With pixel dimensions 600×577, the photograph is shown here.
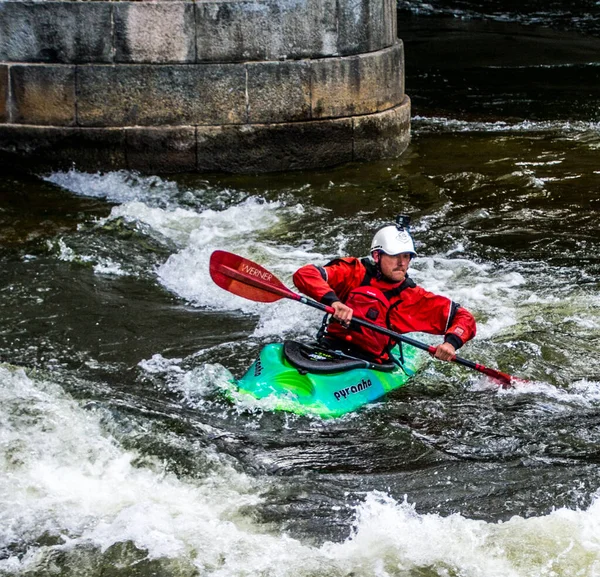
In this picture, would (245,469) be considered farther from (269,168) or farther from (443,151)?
(443,151)

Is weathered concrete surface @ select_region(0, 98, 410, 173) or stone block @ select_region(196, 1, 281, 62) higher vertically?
stone block @ select_region(196, 1, 281, 62)

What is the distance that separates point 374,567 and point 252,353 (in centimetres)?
233

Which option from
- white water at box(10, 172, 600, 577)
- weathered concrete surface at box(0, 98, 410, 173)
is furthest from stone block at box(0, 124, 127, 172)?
white water at box(10, 172, 600, 577)

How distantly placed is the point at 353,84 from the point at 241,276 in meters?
4.76

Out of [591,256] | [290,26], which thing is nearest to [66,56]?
[290,26]

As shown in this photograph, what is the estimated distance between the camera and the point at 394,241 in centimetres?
566

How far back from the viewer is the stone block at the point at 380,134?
35.0 feet

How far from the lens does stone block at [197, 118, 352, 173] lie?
10172 millimetres

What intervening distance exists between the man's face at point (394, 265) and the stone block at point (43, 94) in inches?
203

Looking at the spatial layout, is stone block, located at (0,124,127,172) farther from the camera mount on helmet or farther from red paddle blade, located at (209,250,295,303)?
the camera mount on helmet

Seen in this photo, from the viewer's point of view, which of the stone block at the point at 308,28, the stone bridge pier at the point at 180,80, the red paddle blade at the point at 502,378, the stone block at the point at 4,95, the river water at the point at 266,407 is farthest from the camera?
the stone block at the point at 308,28

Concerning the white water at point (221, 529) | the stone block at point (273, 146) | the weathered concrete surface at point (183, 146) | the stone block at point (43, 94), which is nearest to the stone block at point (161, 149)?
the weathered concrete surface at point (183, 146)

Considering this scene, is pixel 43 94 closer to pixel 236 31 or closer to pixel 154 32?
pixel 154 32

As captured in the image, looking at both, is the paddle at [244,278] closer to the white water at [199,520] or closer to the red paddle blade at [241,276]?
the red paddle blade at [241,276]
